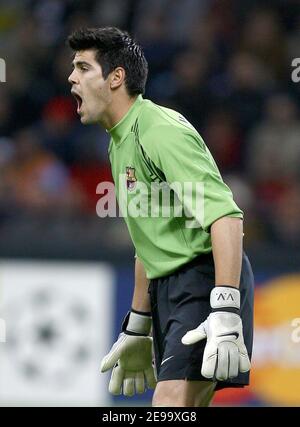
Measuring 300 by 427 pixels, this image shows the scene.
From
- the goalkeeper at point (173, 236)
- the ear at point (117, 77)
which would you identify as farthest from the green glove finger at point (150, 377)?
the ear at point (117, 77)

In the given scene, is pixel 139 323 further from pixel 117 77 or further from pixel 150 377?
pixel 117 77

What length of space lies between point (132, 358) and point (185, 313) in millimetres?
609

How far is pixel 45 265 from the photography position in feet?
25.7

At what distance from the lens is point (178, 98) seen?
9117 mm

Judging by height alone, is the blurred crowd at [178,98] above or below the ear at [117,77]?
above

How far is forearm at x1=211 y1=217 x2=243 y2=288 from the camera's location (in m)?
3.97

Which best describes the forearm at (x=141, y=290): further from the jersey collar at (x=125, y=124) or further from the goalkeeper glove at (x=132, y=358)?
the jersey collar at (x=125, y=124)

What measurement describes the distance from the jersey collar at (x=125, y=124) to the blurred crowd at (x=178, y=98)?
3.86 meters

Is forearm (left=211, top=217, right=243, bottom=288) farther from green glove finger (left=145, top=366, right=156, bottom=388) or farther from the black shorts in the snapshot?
green glove finger (left=145, top=366, right=156, bottom=388)

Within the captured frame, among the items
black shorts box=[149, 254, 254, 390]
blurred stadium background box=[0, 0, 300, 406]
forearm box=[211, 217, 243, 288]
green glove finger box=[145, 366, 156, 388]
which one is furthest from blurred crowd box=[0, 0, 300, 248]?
forearm box=[211, 217, 243, 288]

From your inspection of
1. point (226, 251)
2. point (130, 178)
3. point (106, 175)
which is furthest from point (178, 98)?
point (226, 251)

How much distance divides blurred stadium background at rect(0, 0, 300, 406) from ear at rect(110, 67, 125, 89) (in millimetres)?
3519

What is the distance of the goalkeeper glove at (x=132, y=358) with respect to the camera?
4703 mm
